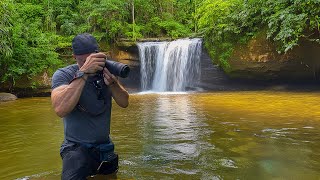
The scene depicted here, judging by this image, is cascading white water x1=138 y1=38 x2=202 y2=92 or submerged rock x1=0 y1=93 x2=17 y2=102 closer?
submerged rock x1=0 y1=93 x2=17 y2=102

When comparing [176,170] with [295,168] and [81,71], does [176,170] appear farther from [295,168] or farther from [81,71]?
[81,71]

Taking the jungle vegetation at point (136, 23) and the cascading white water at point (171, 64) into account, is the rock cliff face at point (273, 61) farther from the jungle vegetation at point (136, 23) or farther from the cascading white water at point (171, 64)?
the cascading white water at point (171, 64)

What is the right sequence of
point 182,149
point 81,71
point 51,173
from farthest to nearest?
point 182,149 < point 51,173 < point 81,71

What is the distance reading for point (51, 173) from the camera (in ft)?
14.6

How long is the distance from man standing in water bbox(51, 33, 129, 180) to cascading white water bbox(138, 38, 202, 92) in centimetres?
1618

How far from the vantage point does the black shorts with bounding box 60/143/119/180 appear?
3.03m

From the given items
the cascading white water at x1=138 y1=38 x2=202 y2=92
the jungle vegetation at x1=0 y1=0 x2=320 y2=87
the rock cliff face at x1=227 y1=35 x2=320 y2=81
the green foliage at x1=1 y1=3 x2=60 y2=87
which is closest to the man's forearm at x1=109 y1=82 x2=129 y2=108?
the jungle vegetation at x1=0 y1=0 x2=320 y2=87

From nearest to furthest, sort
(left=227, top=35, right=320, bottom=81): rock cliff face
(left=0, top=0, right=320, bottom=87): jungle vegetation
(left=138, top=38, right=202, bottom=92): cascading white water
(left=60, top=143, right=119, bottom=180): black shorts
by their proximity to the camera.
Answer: (left=60, top=143, right=119, bottom=180): black shorts, (left=0, top=0, right=320, bottom=87): jungle vegetation, (left=227, top=35, right=320, bottom=81): rock cliff face, (left=138, top=38, right=202, bottom=92): cascading white water

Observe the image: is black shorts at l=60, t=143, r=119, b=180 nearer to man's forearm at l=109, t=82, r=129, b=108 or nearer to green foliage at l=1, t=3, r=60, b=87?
man's forearm at l=109, t=82, r=129, b=108

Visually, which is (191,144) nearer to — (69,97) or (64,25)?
(69,97)

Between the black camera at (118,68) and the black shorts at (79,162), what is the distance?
716mm

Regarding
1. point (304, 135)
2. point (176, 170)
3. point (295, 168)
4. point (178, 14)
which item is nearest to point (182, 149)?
point (176, 170)

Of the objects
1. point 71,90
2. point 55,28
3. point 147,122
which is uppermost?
point 55,28

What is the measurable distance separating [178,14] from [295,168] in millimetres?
25016
